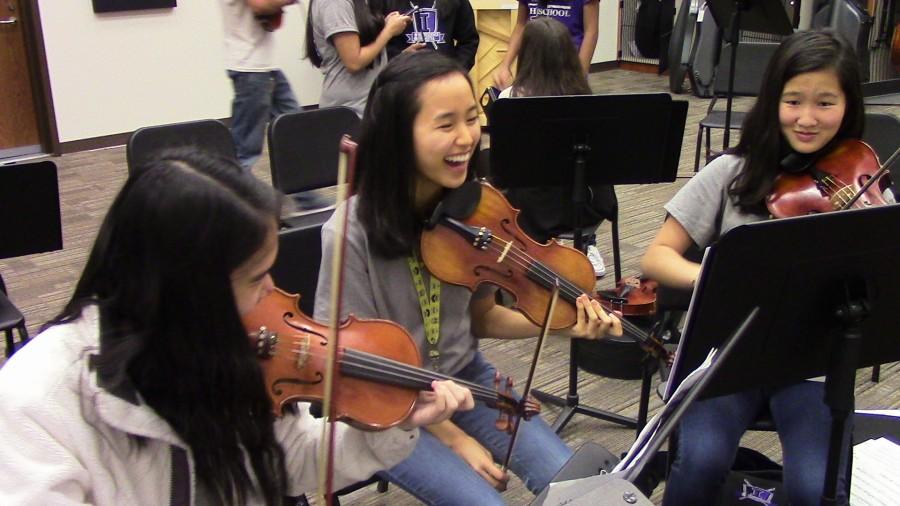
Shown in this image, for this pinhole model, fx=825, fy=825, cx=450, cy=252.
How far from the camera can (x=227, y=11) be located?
10.6ft

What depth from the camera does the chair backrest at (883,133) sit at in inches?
98.7

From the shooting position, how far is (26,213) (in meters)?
2.21

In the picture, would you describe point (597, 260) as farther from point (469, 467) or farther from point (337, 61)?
point (469, 467)

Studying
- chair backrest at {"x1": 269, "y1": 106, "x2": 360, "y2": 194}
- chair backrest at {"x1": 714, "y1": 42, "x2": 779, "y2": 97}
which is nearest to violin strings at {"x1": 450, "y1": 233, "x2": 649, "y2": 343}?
chair backrest at {"x1": 269, "y1": 106, "x2": 360, "y2": 194}

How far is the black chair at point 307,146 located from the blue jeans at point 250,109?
550 millimetres

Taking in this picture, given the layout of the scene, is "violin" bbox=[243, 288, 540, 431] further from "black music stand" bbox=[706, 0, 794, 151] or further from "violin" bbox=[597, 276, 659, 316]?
"black music stand" bbox=[706, 0, 794, 151]

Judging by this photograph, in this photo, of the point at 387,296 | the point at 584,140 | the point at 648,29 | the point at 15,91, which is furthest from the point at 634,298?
the point at 648,29

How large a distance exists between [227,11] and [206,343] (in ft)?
8.24

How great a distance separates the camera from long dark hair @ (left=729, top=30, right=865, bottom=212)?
1.69 metres

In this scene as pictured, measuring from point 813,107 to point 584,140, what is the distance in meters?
0.64

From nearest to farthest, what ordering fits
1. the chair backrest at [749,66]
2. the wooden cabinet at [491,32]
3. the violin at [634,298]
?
the violin at [634,298] → the chair backrest at [749,66] → the wooden cabinet at [491,32]

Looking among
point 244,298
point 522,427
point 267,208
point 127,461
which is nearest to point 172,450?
point 127,461

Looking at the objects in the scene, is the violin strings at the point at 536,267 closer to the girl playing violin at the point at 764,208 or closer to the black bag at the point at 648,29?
the girl playing violin at the point at 764,208

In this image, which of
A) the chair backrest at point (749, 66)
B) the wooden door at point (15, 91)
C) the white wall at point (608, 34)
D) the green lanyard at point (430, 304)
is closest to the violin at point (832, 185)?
the green lanyard at point (430, 304)
